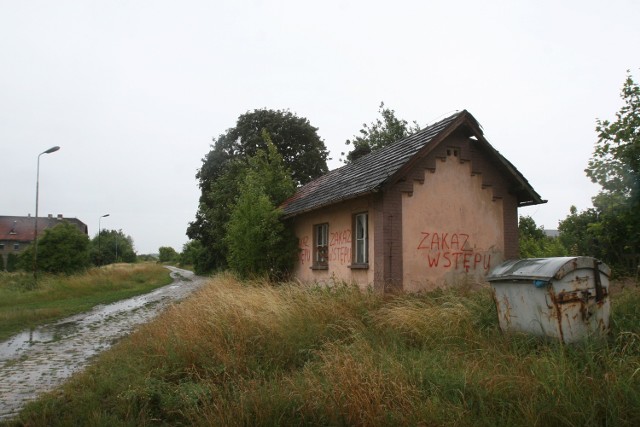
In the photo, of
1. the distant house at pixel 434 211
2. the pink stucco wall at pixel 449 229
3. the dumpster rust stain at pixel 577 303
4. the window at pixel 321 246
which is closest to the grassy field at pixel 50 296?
the window at pixel 321 246

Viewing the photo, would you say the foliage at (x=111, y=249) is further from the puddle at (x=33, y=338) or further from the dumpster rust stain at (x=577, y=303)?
the dumpster rust stain at (x=577, y=303)

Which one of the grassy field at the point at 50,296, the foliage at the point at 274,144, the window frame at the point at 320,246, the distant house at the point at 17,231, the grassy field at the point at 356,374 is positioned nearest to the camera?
the grassy field at the point at 356,374

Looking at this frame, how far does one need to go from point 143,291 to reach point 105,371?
21.9 meters

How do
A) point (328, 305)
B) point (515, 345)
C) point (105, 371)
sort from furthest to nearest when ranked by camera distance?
1. point (328, 305)
2. point (105, 371)
3. point (515, 345)

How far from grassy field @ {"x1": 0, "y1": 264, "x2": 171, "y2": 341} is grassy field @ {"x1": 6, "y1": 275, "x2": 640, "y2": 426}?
747 centimetres

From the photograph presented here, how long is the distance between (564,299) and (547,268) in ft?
1.49

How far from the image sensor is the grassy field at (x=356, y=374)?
4.10m

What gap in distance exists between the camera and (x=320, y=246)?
1437 cm

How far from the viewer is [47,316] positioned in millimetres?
15195

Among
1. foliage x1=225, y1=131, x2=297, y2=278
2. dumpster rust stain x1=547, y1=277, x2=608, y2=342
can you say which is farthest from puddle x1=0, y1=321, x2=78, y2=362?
dumpster rust stain x1=547, y1=277, x2=608, y2=342

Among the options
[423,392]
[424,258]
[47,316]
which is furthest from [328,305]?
[47,316]

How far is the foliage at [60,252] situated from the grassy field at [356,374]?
25174mm

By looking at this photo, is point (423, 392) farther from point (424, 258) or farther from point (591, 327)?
point (424, 258)

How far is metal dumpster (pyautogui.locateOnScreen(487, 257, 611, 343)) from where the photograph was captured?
20.0 ft
